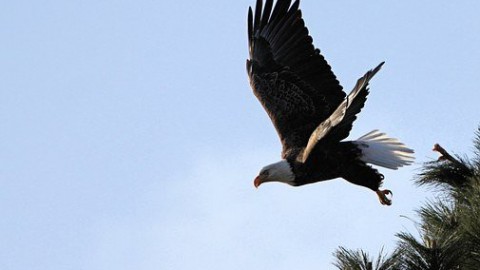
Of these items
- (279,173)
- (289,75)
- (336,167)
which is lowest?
(336,167)

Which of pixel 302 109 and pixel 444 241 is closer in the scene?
pixel 444 241

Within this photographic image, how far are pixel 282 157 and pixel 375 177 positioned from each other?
2.60 feet

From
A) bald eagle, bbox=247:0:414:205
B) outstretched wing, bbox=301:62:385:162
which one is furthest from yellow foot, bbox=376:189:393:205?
outstretched wing, bbox=301:62:385:162

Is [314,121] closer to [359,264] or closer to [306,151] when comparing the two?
[306,151]

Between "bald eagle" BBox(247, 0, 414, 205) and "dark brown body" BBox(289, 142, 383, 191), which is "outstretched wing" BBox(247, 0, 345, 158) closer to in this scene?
"bald eagle" BBox(247, 0, 414, 205)

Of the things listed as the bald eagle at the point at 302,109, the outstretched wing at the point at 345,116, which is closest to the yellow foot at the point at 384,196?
the bald eagle at the point at 302,109

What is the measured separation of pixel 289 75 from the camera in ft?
32.1

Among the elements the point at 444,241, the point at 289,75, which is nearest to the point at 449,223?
the point at 444,241

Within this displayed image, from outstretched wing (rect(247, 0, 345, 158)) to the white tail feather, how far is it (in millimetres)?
417

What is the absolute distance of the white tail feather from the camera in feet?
29.6

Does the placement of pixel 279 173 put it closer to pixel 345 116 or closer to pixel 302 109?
pixel 302 109

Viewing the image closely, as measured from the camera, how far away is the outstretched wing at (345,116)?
286 inches

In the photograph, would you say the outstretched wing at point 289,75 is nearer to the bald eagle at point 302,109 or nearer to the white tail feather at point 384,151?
the bald eagle at point 302,109

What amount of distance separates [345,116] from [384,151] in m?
1.42
